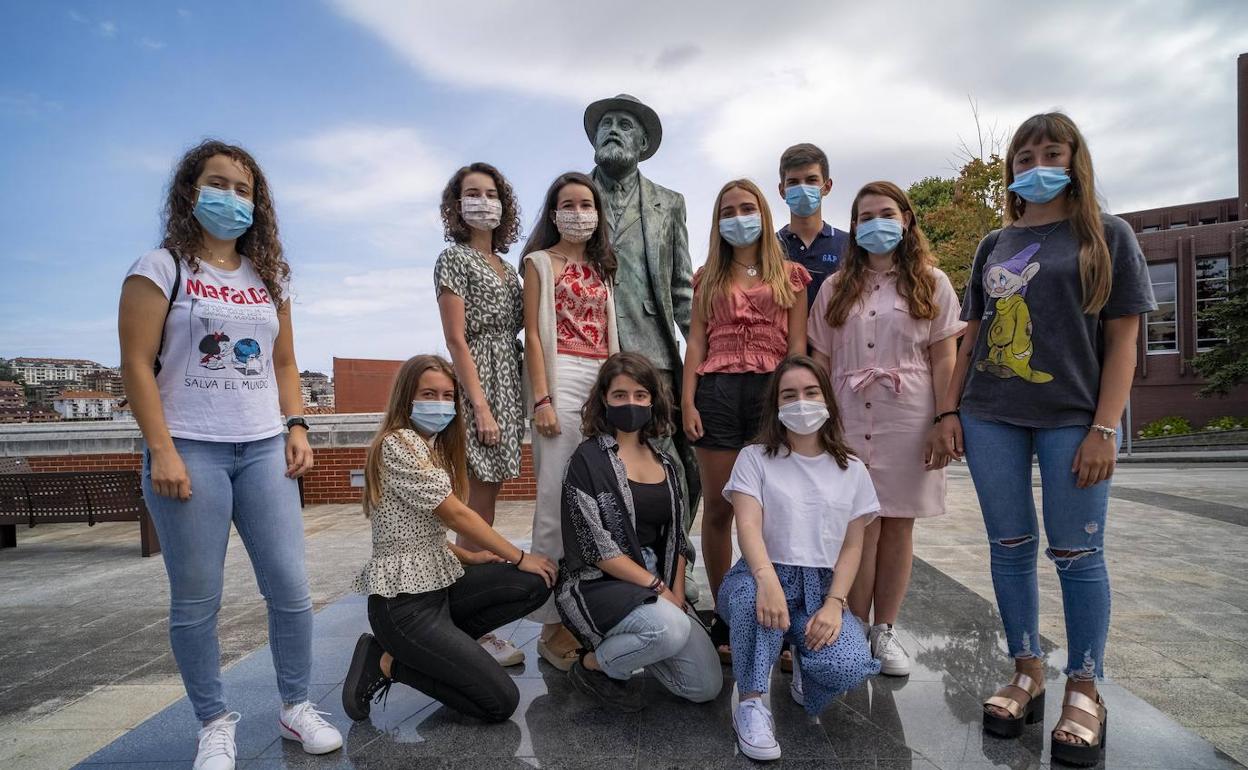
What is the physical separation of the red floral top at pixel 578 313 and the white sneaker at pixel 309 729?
1.70 m

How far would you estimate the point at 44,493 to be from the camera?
736cm

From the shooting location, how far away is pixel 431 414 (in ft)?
9.18

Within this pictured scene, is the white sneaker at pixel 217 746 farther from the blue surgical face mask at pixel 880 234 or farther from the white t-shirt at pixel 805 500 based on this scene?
the blue surgical face mask at pixel 880 234

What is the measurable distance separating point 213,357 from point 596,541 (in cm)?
144

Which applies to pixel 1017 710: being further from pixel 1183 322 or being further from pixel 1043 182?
pixel 1183 322

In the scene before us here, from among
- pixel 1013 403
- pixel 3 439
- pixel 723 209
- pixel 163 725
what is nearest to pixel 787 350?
pixel 723 209

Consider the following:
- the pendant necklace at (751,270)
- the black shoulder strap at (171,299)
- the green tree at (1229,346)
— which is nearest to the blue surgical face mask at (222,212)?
the black shoulder strap at (171,299)

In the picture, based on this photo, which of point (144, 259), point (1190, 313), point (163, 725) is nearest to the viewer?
point (144, 259)

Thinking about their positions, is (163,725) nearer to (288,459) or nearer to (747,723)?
(288,459)

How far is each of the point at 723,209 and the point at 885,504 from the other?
1442mm

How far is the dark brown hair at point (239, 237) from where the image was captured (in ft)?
7.71

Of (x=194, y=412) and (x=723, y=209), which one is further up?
(x=723, y=209)

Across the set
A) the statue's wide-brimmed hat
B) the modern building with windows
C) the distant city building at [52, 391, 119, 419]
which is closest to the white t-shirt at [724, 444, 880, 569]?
the statue's wide-brimmed hat

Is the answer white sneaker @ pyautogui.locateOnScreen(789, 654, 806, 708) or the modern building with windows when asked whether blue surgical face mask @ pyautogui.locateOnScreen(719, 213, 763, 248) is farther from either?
the modern building with windows
